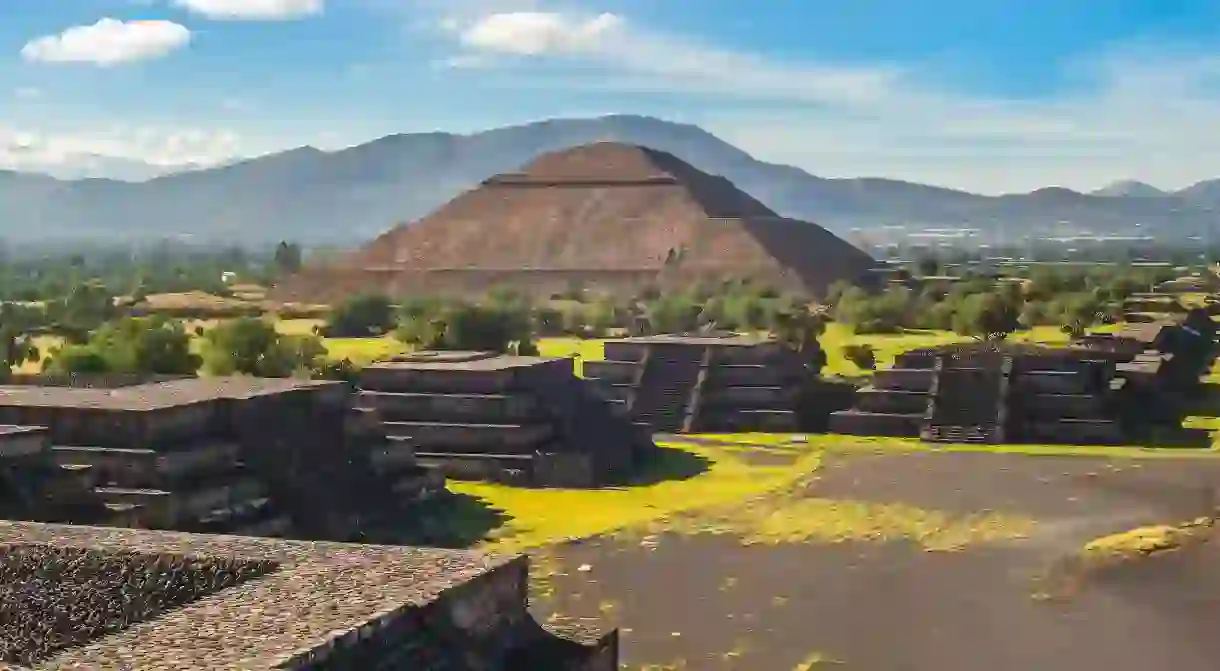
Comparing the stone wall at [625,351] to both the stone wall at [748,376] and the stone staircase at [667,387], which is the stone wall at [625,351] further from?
the stone wall at [748,376]

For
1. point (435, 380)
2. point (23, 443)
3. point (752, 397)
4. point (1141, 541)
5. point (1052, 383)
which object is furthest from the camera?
point (752, 397)

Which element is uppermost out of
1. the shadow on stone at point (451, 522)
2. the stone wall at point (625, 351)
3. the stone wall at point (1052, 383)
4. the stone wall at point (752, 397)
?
the stone wall at point (625, 351)

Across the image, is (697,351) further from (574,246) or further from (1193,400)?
(574,246)

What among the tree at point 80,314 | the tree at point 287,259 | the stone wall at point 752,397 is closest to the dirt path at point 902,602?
the stone wall at point 752,397

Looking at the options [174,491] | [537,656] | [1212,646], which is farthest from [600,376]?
[537,656]

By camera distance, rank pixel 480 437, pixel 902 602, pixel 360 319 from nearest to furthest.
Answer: pixel 902 602 < pixel 480 437 < pixel 360 319

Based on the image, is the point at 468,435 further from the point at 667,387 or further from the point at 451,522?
the point at 667,387

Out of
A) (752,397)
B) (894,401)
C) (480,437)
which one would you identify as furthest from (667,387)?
(480,437)

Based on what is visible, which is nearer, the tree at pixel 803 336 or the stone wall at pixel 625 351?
the stone wall at pixel 625 351
